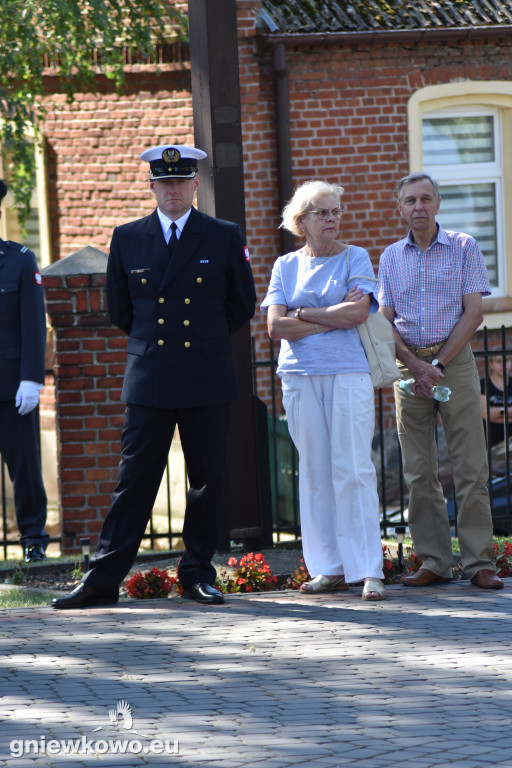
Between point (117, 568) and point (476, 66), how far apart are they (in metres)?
8.48

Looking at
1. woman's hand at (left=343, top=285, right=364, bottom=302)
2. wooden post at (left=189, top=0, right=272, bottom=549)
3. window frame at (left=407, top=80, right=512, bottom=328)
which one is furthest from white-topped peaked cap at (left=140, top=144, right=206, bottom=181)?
window frame at (left=407, top=80, right=512, bottom=328)

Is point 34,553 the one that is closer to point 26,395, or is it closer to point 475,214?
point 26,395

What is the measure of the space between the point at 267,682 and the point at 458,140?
31.5 feet

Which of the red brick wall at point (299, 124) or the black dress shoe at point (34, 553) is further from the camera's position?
the red brick wall at point (299, 124)

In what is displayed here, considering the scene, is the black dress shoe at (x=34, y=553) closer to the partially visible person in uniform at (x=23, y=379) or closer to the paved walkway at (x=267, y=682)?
the partially visible person in uniform at (x=23, y=379)

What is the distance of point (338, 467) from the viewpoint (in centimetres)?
635

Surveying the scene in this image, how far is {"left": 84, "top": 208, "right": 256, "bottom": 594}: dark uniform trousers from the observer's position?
6.20 metres

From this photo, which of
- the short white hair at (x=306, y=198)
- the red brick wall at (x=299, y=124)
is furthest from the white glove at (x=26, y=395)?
the red brick wall at (x=299, y=124)

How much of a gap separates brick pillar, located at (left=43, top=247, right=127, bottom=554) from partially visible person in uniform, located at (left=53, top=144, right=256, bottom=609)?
2.00m

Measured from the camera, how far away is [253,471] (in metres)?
7.58

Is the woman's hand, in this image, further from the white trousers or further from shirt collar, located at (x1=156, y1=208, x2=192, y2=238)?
shirt collar, located at (x1=156, y1=208, x2=192, y2=238)

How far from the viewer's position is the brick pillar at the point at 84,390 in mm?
8383

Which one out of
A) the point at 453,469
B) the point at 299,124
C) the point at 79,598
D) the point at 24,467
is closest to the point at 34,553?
the point at 24,467

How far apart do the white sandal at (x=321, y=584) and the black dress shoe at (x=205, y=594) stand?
432mm
